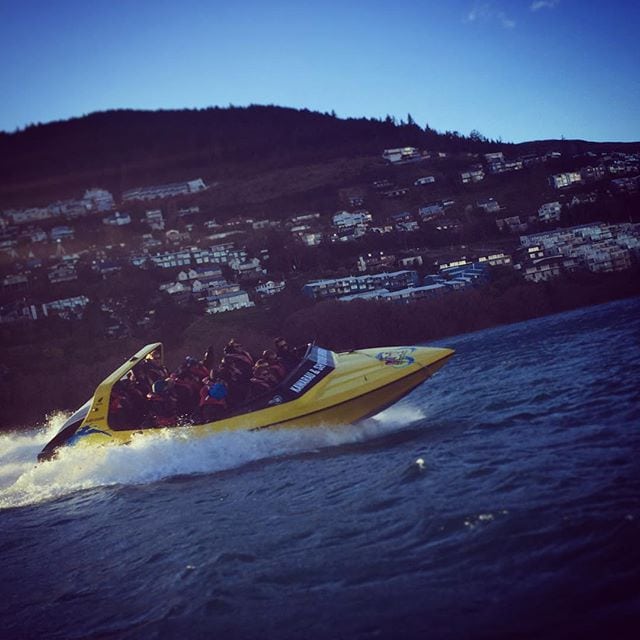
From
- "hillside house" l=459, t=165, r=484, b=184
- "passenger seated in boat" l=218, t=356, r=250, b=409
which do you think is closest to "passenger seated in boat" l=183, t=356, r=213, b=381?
"passenger seated in boat" l=218, t=356, r=250, b=409

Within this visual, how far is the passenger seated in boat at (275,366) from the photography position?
871cm

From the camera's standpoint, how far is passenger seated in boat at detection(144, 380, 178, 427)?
8991 millimetres

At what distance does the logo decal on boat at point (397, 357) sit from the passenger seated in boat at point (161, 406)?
3589mm

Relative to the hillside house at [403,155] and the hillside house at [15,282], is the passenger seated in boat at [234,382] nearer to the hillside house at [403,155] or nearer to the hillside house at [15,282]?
the hillside house at [15,282]

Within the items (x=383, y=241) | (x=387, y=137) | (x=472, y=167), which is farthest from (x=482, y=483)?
(x=387, y=137)

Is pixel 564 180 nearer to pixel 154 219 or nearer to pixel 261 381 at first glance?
pixel 154 219

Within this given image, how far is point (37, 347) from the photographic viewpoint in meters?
46.7

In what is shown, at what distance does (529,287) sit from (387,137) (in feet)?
363

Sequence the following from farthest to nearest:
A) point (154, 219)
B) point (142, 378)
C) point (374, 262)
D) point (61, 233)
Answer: point (154, 219), point (61, 233), point (374, 262), point (142, 378)

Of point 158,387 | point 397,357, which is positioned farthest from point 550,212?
point 158,387

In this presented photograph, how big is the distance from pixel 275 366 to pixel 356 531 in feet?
14.9

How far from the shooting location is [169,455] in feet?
28.2

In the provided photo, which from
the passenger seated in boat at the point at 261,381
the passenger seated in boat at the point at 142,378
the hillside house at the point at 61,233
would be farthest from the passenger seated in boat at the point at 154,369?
the hillside house at the point at 61,233

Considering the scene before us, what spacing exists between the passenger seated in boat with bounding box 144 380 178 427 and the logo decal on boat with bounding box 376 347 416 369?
359cm
